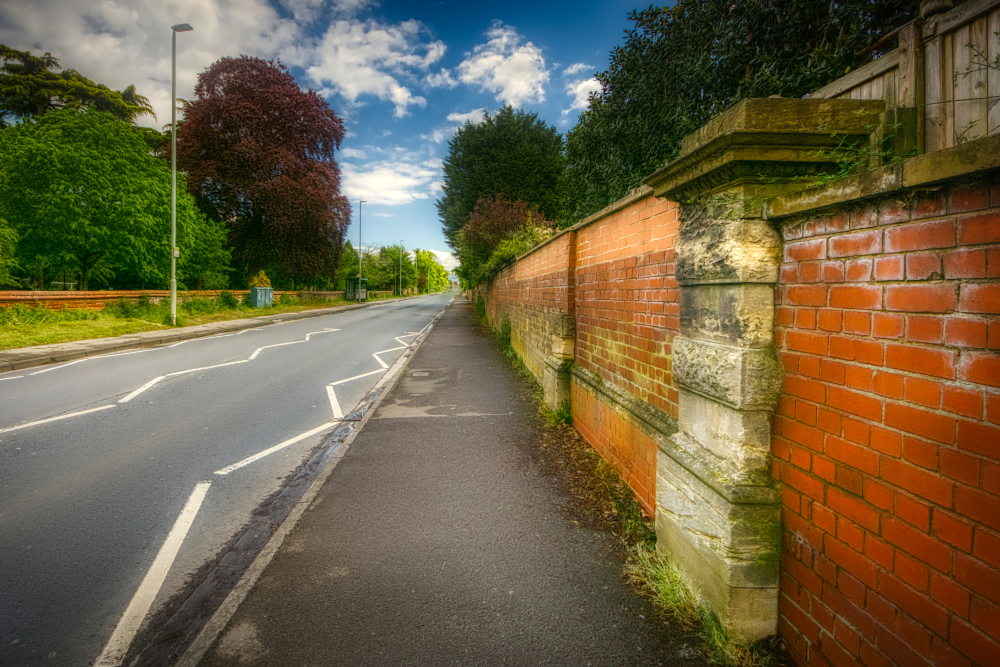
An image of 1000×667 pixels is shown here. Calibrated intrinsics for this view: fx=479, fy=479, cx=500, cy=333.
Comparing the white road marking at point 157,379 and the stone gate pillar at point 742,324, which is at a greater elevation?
the stone gate pillar at point 742,324

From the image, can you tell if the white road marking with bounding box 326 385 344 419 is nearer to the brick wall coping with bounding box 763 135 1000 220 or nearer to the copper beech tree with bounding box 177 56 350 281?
the brick wall coping with bounding box 763 135 1000 220

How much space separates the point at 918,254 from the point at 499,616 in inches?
88.4

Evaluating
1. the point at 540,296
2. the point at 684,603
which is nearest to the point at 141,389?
the point at 540,296

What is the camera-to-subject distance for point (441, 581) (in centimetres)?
262

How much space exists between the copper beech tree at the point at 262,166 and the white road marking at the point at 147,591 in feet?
92.4

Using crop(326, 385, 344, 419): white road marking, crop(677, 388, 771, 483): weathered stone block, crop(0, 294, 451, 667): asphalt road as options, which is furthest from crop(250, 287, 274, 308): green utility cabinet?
crop(677, 388, 771, 483): weathered stone block

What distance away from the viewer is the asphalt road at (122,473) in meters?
2.54

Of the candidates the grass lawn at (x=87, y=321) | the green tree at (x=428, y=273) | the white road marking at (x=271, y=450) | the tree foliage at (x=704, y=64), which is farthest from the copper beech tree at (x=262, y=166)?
the green tree at (x=428, y=273)

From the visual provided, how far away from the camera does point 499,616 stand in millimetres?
A: 2344

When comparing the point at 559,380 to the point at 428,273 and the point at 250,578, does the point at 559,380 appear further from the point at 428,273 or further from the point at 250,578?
the point at 428,273

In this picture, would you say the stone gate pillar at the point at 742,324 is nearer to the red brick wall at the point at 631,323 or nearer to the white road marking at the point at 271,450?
A: the red brick wall at the point at 631,323

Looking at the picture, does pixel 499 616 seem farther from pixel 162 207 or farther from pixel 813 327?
pixel 162 207

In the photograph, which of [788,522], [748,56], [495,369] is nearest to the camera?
[788,522]

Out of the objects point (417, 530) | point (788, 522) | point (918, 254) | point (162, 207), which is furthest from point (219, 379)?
point (162, 207)
